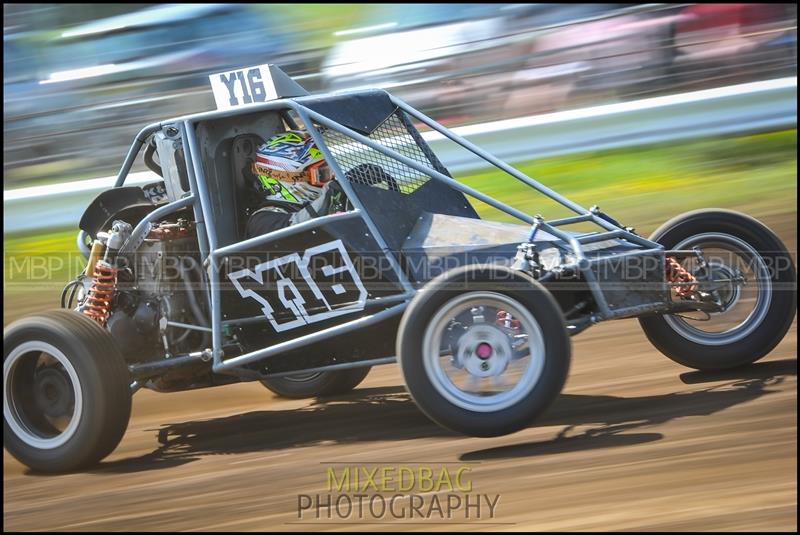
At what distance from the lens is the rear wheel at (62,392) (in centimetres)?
468

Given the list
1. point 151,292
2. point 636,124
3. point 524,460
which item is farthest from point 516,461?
point 636,124

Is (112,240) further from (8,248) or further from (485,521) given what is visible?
(8,248)

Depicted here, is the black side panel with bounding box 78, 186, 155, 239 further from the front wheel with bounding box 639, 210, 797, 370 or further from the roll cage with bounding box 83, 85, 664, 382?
the front wheel with bounding box 639, 210, 797, 370

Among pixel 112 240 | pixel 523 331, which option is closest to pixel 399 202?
pixel 523 331

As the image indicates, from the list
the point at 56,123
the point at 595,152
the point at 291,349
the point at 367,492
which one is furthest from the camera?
the point at 56,123

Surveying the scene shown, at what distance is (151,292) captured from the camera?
5.18m

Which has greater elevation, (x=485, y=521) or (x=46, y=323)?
(x=46, y=323)

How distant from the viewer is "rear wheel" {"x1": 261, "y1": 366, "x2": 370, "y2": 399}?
5.97 m

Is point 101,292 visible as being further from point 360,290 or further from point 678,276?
point 678,276

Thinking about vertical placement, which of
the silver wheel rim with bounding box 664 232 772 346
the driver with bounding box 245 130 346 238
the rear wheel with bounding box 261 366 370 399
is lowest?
the rear wheel with bounding box 261 366 370 399

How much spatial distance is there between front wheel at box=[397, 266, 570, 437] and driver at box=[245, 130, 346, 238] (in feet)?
2.91

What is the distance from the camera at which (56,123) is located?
1154 cm

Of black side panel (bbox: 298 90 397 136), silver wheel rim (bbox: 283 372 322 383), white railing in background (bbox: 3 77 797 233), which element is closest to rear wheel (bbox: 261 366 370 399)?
silver wheel rim (bbox: 283 372 322 383)

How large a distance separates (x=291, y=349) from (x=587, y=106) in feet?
19.5
